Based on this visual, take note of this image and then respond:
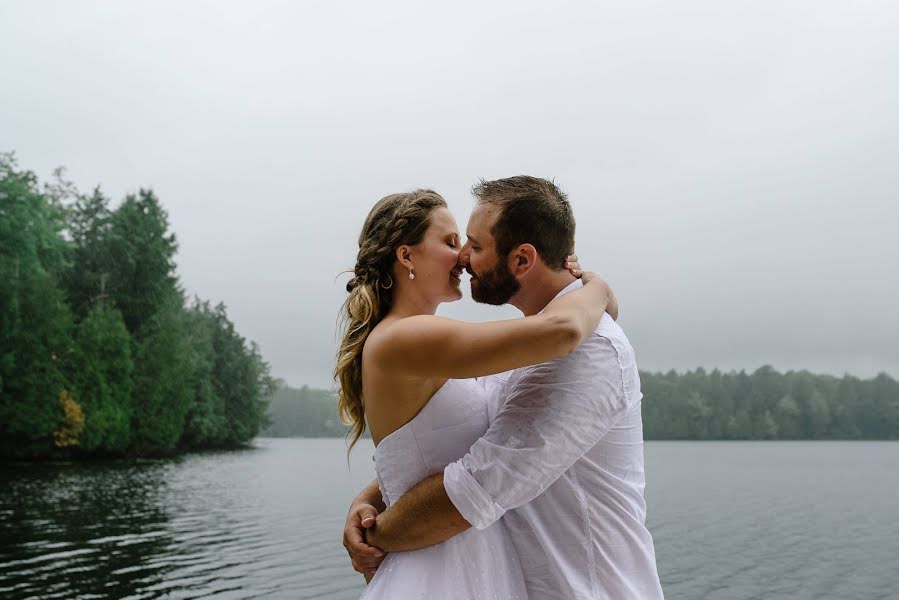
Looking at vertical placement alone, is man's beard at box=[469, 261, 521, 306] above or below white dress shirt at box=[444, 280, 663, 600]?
above

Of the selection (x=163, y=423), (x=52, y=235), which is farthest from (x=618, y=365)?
(x=163, y=423)

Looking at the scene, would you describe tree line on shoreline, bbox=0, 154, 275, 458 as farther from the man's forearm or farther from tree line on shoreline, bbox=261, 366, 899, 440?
the man's forearm

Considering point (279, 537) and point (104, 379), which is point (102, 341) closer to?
point (104, 379)

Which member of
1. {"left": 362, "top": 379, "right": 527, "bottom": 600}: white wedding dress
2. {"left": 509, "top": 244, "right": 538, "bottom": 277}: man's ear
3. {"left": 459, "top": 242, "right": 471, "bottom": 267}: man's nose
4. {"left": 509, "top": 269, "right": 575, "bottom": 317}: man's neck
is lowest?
{"left": 362, "top": 379, "right": 527, "bottom": 600}: white wedding dress

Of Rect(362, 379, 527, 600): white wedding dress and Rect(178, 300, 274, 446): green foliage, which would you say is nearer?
Rect(362, 379, 527, 600): white wedding dress

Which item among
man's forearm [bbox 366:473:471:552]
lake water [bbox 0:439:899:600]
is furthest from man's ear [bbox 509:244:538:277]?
lake water [bbox 0:439:899:600]

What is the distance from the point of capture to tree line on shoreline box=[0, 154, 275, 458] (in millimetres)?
43875

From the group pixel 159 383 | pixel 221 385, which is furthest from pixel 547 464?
pixel 221 385

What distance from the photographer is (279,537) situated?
24094 millimetres

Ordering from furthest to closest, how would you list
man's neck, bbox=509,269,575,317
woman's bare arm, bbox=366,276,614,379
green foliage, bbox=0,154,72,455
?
green foliage, bbox=0,154,72,455 < man's neck, bbox=509,269,575,317 < woman's bare arm, bbox=366,276,614,379

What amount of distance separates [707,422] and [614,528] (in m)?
106

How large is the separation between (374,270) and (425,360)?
62 centimetres

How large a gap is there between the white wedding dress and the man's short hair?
53cm

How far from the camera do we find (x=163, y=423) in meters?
56.9
